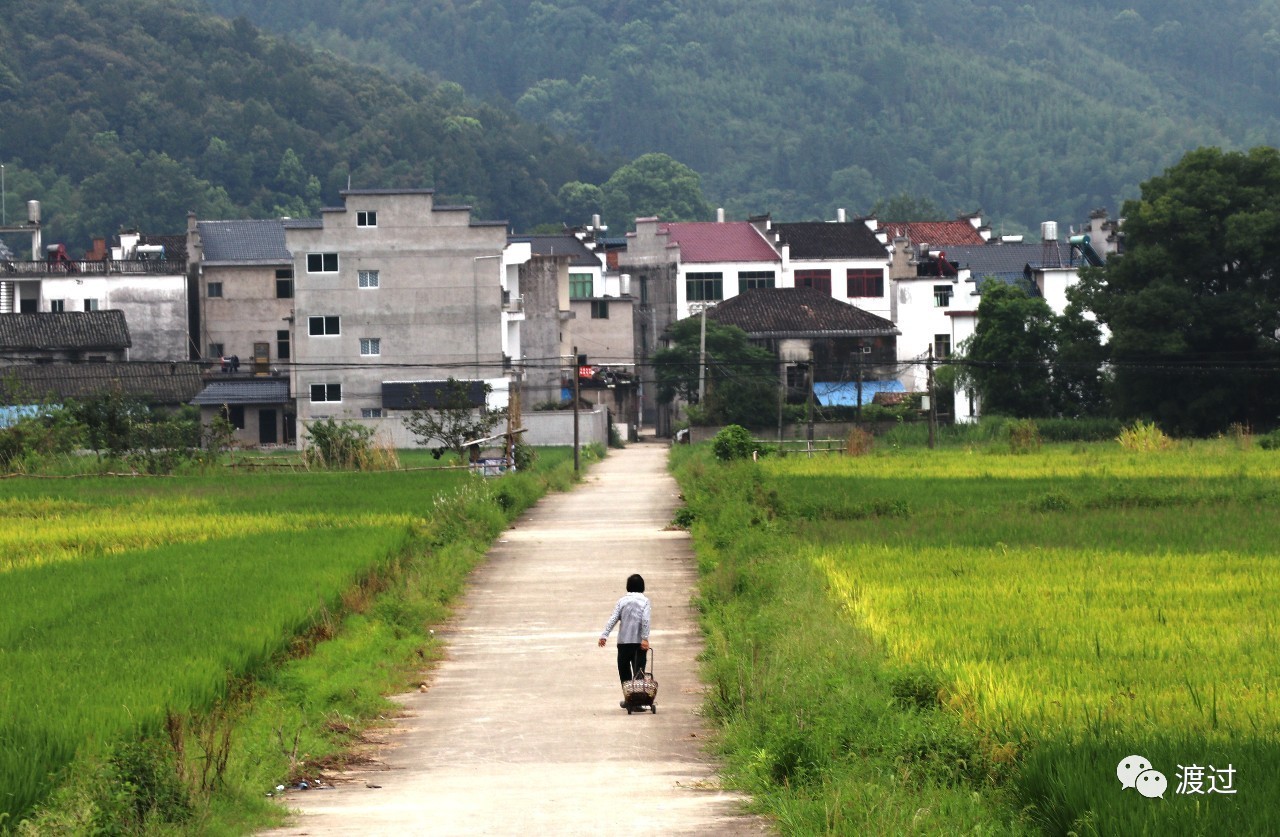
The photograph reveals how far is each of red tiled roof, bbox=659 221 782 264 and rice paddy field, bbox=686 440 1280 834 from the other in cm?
5978

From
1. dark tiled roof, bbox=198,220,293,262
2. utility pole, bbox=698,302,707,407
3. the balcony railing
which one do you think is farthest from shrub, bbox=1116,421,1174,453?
the balcony railing

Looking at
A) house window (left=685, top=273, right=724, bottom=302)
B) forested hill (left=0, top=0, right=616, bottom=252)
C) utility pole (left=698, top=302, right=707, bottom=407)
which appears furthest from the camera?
forested hill (left=0, top=0, right=616, bottom=252)

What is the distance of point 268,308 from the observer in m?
85.8

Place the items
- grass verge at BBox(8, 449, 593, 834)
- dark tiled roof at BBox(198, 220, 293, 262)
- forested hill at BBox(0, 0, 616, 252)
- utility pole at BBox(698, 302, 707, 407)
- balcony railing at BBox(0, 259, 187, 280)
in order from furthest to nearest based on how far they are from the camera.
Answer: forested hill at BBox(0, 0, 616, 252) → dark tiled roof at BBox(198, 220, 293, 262) → balcony railing at BBox(0, 259, 187, 280) → utility pole at BBox(698, 302, 707, 407) → grass verge at BBox(8, 449, 593, 834)

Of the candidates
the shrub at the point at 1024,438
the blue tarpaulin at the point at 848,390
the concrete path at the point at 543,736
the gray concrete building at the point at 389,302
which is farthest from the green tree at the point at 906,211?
the concrete path at the point at 543,736

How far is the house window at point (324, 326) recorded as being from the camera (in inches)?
2822

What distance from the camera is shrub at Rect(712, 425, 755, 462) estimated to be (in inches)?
2103

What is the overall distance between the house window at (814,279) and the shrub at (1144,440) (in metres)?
40.7

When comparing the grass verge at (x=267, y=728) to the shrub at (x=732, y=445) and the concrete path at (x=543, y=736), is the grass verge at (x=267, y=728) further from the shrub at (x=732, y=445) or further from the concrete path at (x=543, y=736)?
the shrub at (x=732, y=445)

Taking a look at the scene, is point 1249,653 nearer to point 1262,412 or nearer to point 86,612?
point 86,612

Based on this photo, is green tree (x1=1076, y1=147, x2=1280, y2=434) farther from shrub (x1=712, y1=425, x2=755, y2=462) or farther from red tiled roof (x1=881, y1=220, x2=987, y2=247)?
red tiled roof (x1=881, y1=220, x2=987, y2=247)

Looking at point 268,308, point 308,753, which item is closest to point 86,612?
point 308,753

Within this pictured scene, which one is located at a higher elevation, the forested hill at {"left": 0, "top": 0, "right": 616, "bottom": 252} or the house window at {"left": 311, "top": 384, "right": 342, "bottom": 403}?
the forested hill at {"left": 0, "top": 0, "right": 616, "bottom": 252}

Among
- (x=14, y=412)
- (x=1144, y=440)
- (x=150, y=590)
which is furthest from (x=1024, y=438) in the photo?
(x=150, y=590)
